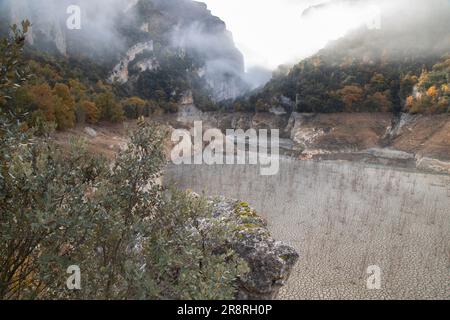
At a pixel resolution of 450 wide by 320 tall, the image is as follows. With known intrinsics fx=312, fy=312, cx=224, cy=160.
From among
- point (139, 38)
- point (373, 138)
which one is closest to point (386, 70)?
point (373, 138)

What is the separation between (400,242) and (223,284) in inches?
539

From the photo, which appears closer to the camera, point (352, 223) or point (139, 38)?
point (352, 223)

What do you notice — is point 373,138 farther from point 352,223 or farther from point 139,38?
point 139,38

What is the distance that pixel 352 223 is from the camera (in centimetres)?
1709

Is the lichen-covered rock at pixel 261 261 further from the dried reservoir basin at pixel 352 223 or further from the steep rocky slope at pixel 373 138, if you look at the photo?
the steep rocky slope at pixel 373 138

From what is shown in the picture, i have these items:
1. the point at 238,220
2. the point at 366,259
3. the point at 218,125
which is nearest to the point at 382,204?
the point at 366,259

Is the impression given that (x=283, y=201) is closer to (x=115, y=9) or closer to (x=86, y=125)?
(x=86, y=125)

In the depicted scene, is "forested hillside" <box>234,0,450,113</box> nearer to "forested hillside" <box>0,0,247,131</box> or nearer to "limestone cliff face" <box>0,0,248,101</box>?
"forested hillside" <box>0,0,247,131</box>

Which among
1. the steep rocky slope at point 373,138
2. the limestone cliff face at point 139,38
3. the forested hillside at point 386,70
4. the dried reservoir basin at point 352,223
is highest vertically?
the limestone cliff face at point 139,38

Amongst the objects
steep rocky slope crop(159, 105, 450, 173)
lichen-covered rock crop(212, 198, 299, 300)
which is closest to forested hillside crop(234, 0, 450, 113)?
steep rocky slope crop(159, 105, 450, 173)

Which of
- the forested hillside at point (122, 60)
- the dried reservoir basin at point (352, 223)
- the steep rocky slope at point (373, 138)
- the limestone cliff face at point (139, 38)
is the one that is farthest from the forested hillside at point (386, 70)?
the limestone cliff face at point (139, 38)

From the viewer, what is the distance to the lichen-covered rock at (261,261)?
7.30m

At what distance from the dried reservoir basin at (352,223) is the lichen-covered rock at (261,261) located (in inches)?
→ 107

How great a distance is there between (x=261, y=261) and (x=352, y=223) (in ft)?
36.8
